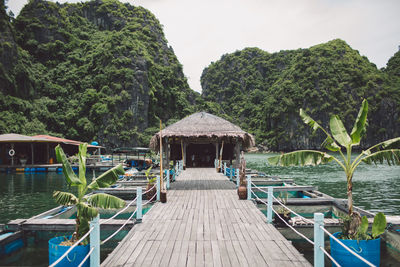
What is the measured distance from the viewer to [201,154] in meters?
24.1

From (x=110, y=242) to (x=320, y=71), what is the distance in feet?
296

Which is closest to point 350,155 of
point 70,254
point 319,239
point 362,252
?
point 362,252

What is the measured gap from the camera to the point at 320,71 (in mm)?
86188

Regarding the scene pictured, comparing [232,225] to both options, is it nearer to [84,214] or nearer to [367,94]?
[84,214]

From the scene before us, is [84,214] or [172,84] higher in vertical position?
[172,84]

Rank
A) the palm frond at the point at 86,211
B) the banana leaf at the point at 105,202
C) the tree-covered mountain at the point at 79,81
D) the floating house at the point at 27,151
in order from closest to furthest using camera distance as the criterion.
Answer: the palm frond at the point at 86,211 → the banana leaf at the point at 105,202 → the floating house at the point at 27,151 → the tree-covered mountain at the point at 79,81

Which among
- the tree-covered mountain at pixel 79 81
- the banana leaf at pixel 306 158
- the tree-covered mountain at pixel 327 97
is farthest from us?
the tree-covered mountain at pixel 327 97

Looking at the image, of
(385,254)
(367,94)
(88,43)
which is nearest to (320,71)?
(367,94)

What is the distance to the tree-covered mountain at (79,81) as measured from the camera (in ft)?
146

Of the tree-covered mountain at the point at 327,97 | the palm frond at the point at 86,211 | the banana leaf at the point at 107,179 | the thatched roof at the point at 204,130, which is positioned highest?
the tree-covered mountain at the point at 327,97

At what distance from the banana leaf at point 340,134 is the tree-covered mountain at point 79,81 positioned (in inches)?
1724

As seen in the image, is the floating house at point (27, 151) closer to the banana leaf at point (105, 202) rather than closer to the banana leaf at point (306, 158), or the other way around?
the banana leaf at point (105, 202)

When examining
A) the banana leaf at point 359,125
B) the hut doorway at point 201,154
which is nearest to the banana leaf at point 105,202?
the banana leaf at point 359,125

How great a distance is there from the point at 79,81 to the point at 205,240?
60.6 meters
